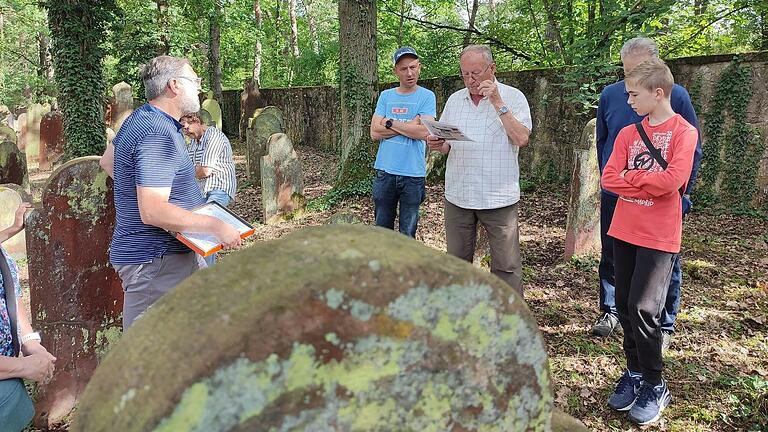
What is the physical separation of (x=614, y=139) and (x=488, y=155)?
0.85 metres

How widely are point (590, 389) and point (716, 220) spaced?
526cm

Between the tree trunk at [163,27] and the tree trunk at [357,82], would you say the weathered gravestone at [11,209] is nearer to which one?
the tree trunk at [357,82]

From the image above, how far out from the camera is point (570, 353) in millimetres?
4062

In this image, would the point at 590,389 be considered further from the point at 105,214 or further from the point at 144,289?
the point at 105,214

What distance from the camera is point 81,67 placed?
11180 mm

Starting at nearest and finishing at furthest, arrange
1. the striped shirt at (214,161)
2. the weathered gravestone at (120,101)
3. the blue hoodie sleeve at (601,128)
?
the blue hoodie sleeve at (601,128), the striped shirt at (214,161), the weathered gravestone at (120,101)

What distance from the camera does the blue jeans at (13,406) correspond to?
202cm

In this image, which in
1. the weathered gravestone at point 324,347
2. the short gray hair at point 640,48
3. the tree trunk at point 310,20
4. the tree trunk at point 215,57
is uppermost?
the tree trunk at point 310,20

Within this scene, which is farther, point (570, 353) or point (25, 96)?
point (25, 96)

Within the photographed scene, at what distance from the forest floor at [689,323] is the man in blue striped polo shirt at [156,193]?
244 cm

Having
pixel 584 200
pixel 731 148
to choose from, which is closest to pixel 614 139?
pixel 584 200

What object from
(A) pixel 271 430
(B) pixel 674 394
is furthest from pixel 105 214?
(B) pixel 674 394

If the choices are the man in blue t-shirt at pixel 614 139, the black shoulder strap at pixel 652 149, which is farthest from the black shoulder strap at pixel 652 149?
the man in blue t-shirt at pixel 614 139

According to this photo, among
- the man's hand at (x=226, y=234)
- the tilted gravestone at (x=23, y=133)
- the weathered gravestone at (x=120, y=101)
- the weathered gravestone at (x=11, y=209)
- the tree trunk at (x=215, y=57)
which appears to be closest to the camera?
the man's hand at (x=226, y=234)
